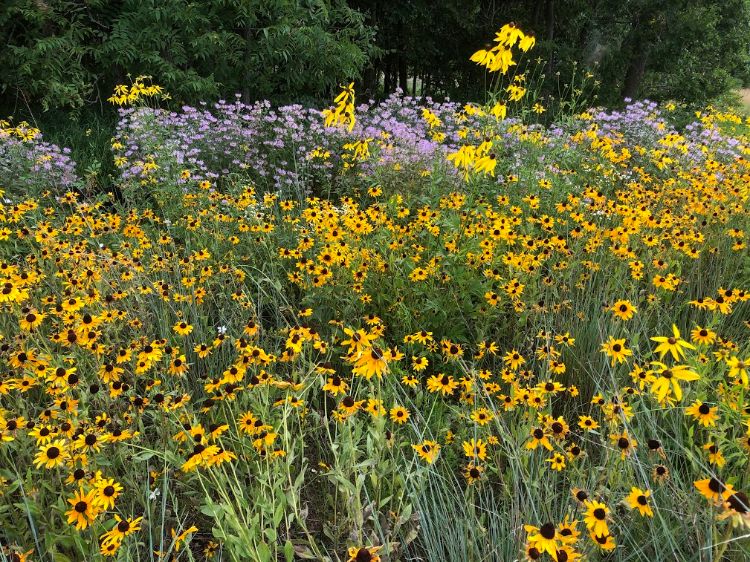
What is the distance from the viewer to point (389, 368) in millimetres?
1978

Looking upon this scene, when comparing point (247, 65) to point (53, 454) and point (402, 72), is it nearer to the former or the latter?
point (402, 72)

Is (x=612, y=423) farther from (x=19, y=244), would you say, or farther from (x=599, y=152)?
(x=19, y=244)

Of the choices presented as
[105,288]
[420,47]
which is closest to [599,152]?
[105,288]

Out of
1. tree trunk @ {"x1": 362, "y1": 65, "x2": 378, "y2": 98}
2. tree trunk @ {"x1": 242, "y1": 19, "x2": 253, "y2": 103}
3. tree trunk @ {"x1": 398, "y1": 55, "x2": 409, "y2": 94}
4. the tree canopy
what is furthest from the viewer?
tree trunk @ {"x1": 398, "y1": 55, "x2": 409, "y2": 94}

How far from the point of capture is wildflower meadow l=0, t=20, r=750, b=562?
146 centimetres

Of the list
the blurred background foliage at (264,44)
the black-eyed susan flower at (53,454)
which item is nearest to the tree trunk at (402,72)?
the blurred background foliage at (264,44)

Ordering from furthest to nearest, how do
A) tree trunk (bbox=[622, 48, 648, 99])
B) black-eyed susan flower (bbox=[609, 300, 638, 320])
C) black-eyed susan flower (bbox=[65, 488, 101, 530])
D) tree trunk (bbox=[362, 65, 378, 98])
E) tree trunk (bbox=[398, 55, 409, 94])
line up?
tree trunk (bbox=[398, 55, 409, 94])
tree trunk (bbox=[362, 65, 378, 98])
tree trunk (bbox=[622, 48, 648, 99])
black-eyed susan flower (bbox=[609, 300, 638, 320])
black-eyed susan flower (bbox=[65, 488, 101, 530])

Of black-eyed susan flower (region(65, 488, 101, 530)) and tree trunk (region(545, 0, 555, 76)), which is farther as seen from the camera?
tree trunk (region(545, 0, 555, 76))

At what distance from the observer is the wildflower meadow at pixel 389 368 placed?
146 cm

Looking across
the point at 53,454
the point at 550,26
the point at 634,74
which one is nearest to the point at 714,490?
the point at 53,454

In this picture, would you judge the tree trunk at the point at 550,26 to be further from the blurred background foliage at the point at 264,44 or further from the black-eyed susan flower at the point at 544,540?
the black-eyed susan flower at the point at 544,540

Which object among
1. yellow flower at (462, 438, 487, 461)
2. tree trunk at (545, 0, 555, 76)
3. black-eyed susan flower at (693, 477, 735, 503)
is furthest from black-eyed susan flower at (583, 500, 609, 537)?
tree trunk at (545, 0, 555, 76)

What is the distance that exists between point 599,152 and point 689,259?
1.45m

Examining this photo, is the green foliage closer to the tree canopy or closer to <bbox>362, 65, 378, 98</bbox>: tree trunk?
the tree canopy
